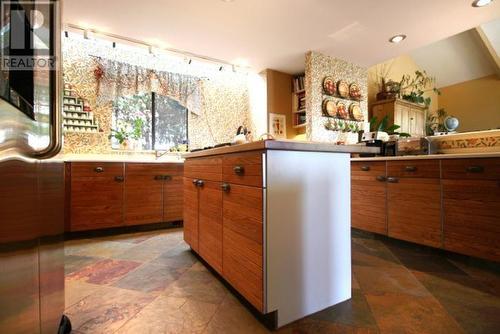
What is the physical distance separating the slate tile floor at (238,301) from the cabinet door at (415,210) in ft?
0.57

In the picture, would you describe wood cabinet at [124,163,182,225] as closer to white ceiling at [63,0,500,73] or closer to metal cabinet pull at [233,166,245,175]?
white ceiling at [63,0,500,73]

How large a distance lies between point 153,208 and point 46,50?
2300mm

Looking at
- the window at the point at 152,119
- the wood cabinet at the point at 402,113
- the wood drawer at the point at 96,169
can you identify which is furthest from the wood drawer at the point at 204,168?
the wood cabinet at the point at 402,113

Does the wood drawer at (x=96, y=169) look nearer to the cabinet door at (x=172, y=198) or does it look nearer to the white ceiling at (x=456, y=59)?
the cabinet door at (x=172, y=198)

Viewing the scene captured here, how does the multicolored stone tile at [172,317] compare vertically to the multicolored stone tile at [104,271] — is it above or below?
above

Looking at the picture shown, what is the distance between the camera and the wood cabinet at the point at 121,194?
2.40 meters

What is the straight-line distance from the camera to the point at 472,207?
65.9 inches

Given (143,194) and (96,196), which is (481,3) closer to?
(143,194)

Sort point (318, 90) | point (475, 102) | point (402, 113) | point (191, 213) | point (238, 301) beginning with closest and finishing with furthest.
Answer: point (238, 301)
point (191, 213)
point (318, 90)
point (402, 113)
point (475, 102)

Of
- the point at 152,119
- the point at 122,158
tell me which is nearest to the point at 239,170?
the point at 122,158

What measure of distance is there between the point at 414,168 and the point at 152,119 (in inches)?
132

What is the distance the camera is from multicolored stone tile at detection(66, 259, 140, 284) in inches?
60.8

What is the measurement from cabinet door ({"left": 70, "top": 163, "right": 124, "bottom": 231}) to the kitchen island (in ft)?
5.78

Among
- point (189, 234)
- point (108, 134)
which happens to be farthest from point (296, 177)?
point (108, 134)
